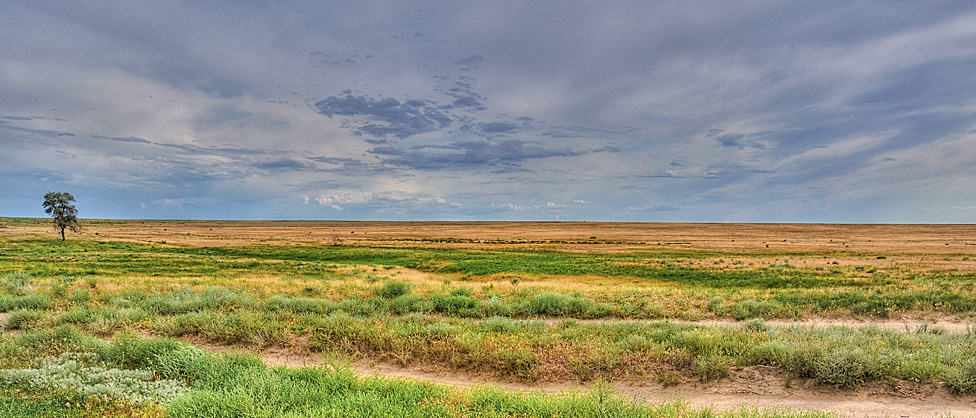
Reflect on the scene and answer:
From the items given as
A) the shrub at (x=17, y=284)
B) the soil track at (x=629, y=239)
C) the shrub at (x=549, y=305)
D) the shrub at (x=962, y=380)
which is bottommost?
the soil track at (x=629, y=239)

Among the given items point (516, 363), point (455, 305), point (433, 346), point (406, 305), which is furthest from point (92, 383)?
point (455, 305)

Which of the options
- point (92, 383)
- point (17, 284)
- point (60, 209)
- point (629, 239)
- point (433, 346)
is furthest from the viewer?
point (629, 239)

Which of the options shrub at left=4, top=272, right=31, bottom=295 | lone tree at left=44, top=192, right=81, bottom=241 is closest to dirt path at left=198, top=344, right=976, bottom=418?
shrub at left=4, top=272, right=31, bottom=295

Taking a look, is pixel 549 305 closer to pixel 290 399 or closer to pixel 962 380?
pixel 962 380

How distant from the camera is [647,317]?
13852 millimetres

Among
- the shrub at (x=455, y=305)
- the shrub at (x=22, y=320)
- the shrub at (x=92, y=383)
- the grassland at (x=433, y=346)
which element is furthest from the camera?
the shrub at (x=455, y=305)

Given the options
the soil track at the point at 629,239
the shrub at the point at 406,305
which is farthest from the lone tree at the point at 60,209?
the shrub at the point at 406,305

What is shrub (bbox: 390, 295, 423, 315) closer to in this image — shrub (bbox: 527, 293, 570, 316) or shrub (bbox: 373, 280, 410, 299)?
shrub (bbox: 373, 280, 410, 299)

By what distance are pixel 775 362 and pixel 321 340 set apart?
911 centimetres

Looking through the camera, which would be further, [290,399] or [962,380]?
[962,380]

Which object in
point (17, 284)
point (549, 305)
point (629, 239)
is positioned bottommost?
point (629, 239)

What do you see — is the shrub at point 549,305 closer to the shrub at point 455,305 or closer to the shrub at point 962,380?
the shrub at point 455,305

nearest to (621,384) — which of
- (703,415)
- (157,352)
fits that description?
(703,415)

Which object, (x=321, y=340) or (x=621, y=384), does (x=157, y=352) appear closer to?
(x=321, y=340)
